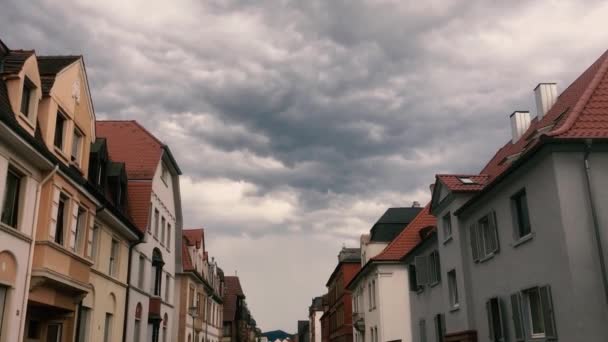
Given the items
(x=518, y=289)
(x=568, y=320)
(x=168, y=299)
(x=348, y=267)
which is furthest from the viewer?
(x=348, y=267)

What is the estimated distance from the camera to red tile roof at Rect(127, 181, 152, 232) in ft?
92.5

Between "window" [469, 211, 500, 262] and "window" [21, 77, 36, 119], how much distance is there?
15238 mm

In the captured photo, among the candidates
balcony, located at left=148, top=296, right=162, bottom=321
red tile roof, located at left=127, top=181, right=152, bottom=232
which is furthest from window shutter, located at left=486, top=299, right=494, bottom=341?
balcony, located at left=148, top=296, right=162, bottom=321

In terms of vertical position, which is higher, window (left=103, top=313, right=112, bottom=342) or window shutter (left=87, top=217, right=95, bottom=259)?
window shutter (left=87, top=217, right=95, bottom=259)

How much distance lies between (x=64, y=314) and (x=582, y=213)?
1625cm

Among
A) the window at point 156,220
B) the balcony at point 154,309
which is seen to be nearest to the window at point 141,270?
the balcony at point 154,309

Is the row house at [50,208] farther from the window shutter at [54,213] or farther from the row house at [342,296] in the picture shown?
the row house at [342,296]

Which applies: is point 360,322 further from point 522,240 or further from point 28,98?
point 28,98

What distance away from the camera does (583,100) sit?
692 inches

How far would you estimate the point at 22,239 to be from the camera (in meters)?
15.8

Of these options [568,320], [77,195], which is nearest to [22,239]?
[77,195]

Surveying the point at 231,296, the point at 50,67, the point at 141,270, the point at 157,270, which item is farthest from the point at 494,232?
the point at 231,296

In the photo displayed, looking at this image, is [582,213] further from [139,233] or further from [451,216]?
[139,233]

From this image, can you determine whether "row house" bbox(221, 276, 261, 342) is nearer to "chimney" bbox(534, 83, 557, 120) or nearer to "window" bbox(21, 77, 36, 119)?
"chimney" bbox(534, 83, 557, 120)
